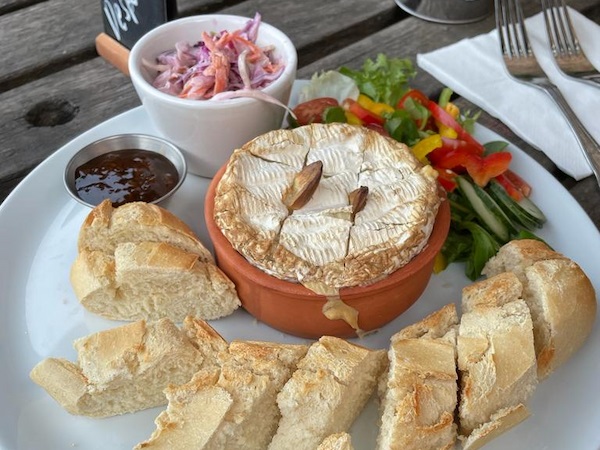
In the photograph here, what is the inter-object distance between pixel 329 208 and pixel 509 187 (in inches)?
44.1

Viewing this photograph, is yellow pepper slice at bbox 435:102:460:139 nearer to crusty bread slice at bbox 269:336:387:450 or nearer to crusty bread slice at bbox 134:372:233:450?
crusty bread slice at bbox 269:336:387:450

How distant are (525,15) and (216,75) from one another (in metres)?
2.70

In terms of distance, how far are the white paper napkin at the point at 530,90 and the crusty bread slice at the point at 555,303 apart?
1112mm

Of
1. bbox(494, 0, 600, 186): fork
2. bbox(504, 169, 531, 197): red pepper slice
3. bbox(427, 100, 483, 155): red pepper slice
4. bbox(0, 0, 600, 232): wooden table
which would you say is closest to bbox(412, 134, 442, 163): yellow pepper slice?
bbox(427, 100, 483, 155): red pepper slice

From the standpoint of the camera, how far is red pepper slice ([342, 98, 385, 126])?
3.80 metres

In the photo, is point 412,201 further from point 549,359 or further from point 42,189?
point 42,189

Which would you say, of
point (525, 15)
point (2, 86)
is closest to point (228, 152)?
point (2, 86)

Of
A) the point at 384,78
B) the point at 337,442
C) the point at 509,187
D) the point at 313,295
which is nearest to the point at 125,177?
Result: the point at 313,295

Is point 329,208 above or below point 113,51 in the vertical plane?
above

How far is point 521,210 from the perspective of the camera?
11.5ft

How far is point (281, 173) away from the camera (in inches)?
123

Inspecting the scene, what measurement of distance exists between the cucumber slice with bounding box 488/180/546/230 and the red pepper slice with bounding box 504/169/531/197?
0.07 meters

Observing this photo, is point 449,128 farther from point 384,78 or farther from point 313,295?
point 313,295

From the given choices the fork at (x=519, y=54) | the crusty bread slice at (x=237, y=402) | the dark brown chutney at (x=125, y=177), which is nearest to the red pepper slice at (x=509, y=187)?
the fork at (x=519, y=54)
